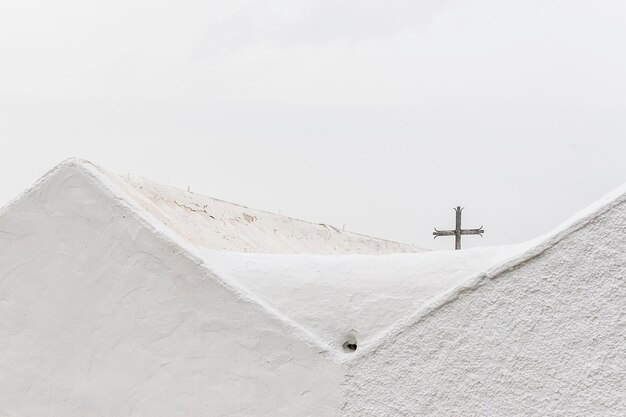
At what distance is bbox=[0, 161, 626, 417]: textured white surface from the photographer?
3.18 meters

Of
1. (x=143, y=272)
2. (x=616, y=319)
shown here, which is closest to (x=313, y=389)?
(x=143, y=272)

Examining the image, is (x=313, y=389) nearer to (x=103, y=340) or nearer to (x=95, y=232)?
(x=103, y=340)

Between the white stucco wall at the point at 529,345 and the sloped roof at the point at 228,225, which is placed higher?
the sloped roof at the point at 228,225

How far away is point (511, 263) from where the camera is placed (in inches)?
129

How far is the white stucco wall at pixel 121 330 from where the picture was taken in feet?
11.9

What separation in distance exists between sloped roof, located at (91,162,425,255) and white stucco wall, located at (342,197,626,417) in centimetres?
132

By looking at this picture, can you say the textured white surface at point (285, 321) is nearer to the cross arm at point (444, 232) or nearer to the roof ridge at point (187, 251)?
the roof ridge at point (187, 251)

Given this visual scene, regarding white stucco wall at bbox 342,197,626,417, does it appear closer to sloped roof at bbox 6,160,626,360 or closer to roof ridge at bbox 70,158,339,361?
sloped roof at bbox 6,160,626,360

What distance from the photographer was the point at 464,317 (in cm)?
335

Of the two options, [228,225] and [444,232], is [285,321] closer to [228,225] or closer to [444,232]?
[228,225]

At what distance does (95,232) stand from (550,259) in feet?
7.20

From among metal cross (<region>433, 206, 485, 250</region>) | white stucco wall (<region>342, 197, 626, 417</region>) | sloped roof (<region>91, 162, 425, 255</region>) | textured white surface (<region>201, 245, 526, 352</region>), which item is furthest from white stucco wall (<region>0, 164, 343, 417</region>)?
metal cross (<region>433, 206, 485, 250</region>)

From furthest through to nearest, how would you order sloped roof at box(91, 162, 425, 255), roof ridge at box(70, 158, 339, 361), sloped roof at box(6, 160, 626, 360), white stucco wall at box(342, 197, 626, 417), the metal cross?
the metal cross, sloped roof at box(91, 162, 425, 255), roof ridge at box(70, 158, 339, 361), sloped roof at box(6, 160, 626, 360), white stucco wall at box(342, 197, 626, 417)

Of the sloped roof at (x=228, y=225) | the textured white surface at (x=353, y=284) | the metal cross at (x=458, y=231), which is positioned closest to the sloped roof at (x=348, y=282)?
the textured white surface at (x=353, y=284)
